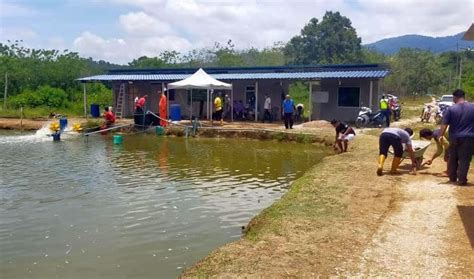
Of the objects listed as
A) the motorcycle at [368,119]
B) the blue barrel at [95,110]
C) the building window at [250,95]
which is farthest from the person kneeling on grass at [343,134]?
the blue barrel at [95,110]

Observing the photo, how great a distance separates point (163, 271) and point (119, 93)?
23319mm

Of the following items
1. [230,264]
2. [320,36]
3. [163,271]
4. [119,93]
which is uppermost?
[320,36]

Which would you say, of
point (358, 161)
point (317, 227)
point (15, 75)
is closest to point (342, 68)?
point (358, 161)

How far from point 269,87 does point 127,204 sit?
1720 cm

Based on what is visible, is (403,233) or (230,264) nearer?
(230,264)

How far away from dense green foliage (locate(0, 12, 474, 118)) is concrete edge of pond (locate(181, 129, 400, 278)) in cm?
2062

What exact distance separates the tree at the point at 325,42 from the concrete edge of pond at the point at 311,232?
174ft

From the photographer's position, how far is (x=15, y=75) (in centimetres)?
3559

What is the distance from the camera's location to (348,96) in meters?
23.2

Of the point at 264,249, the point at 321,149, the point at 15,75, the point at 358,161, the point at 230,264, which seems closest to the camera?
the point at 230,264

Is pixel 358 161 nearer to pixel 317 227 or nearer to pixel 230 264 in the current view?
pixel 317 227

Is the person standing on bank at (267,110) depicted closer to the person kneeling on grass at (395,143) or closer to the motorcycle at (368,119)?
the motorcycle at (368,119)

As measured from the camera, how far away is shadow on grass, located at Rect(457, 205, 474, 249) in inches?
226

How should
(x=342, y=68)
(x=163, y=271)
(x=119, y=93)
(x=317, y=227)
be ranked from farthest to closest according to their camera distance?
(x=119, y=93) → (x=342, y=68) → (x=317, y=227) → (x=163, y=271)
